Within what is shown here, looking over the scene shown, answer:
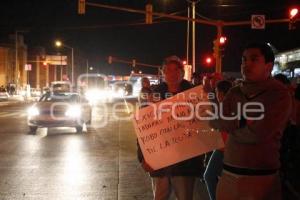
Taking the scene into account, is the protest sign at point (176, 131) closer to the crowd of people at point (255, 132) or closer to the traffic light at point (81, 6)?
the crowd of people at point (255, 132)

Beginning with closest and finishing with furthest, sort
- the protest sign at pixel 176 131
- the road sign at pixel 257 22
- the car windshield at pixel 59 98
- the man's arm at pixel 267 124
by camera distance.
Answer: the man's arm at pixel 267 124 < the protest sign at pixel 176 131 < the car windshield at pixel 59 98 < the road sign at pixel 257 22

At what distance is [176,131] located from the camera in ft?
15.6

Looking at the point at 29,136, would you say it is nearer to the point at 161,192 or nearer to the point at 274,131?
the point at 161,192

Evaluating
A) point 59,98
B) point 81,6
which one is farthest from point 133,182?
point 81,6

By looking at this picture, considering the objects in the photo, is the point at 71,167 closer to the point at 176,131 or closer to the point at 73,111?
the point at 176,131

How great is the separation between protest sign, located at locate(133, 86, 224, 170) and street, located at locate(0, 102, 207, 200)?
3.10 m

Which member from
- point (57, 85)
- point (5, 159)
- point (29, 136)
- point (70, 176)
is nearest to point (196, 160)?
point (70, 176)

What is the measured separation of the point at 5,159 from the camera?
11.7 meters

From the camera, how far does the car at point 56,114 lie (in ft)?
59.1

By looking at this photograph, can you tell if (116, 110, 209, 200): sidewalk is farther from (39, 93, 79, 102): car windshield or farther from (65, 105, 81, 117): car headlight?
(39, 93, 79, 102): car windshield

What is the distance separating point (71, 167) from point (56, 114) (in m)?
7.86

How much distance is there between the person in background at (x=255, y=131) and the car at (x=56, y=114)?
49.2ft

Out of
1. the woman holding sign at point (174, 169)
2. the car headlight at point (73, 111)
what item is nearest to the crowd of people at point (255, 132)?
the woman holding sign at point (174, 169)

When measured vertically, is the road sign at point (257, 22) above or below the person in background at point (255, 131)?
above
